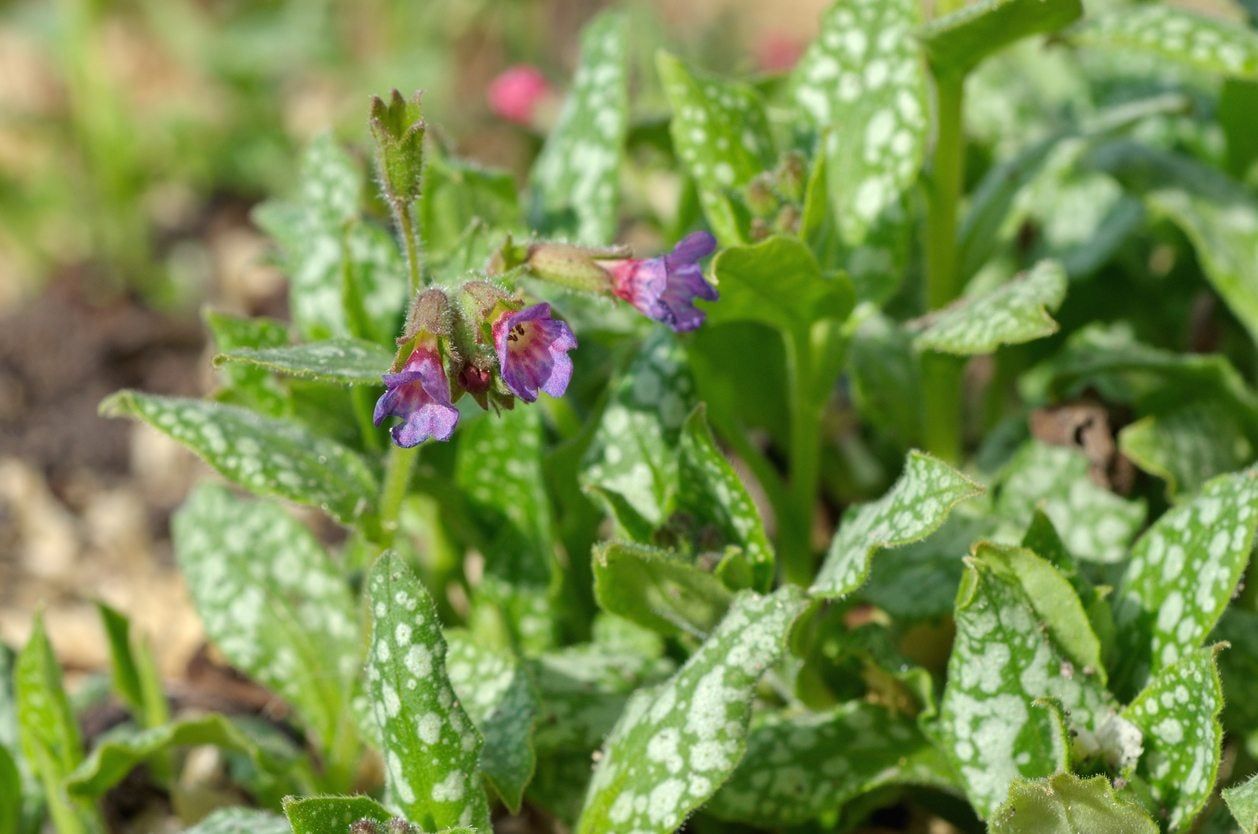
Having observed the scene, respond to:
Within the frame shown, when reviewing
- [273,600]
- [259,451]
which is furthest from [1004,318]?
[273,600]

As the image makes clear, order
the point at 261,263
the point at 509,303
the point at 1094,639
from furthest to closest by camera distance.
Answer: the point at 261,263 < the point at 1094,639 < the point at 509,303

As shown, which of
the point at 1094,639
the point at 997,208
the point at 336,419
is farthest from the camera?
the point at 997,208

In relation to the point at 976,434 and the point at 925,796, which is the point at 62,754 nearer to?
the point at 925,796

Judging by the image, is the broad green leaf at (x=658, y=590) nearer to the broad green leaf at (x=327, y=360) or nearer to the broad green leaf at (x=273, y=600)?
the broad green leaf at (x=327, y=360)

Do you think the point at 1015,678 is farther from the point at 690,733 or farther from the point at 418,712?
the point at 418,712

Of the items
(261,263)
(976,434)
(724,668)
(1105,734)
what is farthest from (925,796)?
(261,263)

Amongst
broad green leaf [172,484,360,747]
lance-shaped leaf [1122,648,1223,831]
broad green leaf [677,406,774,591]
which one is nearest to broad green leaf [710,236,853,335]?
broad green leaf [677,406,774,591]
